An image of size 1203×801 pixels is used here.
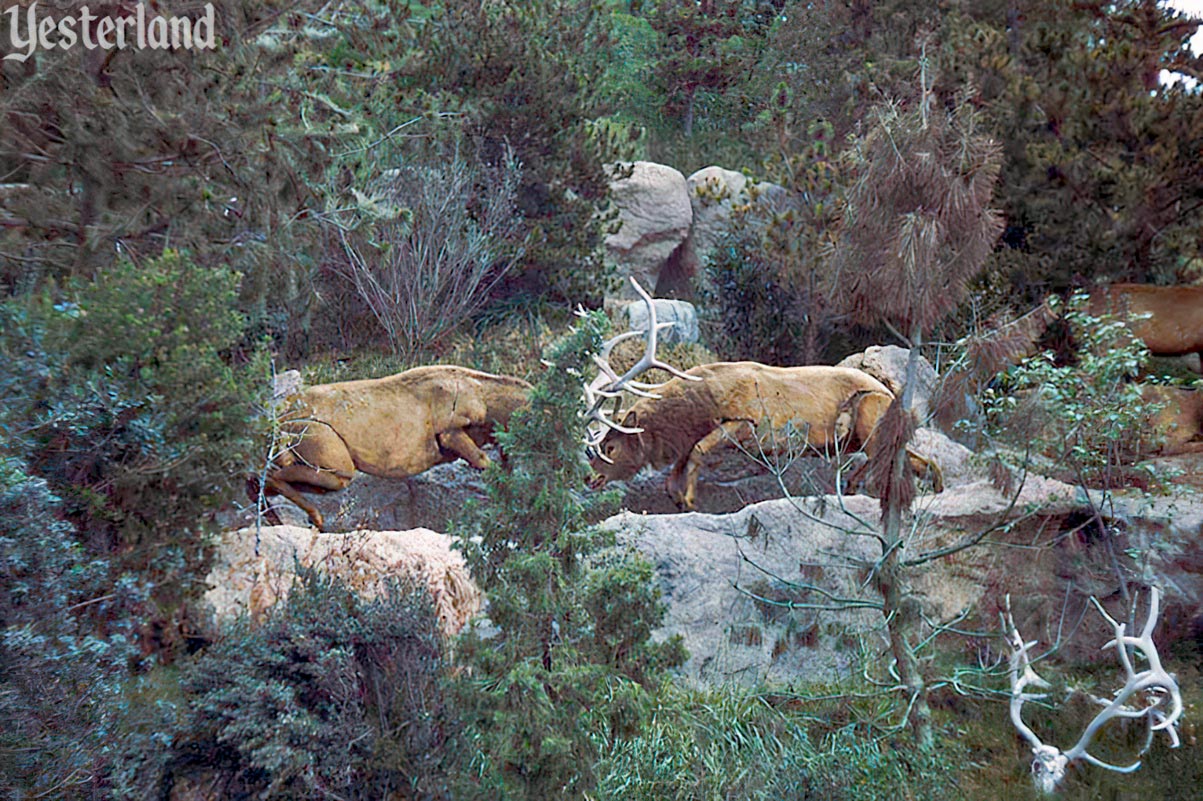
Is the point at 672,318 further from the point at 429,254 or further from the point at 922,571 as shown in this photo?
the point at 922,571

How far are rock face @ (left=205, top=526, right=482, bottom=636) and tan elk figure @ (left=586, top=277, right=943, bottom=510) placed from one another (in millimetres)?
2029

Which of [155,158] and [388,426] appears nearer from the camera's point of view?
[155,158]

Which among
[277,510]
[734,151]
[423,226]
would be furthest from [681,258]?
[277,510]

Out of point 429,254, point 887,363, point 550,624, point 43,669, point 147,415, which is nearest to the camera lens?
point 43,669

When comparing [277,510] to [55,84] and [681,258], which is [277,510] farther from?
Result: [681,258]

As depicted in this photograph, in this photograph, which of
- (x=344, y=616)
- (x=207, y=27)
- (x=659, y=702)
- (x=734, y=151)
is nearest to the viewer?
(x=659, y=702)

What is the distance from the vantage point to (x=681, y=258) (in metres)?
16.9

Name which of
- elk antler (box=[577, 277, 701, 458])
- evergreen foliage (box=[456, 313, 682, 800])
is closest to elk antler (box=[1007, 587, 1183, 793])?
evergreen foliage (box=[456, 313, 682, 800])

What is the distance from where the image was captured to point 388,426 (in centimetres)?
745

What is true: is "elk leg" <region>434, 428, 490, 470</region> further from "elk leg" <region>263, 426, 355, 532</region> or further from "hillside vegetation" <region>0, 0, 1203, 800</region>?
"hillside vegetation" <region>0, 0, 1203, 800</region>

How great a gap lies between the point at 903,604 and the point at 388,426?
4.15 m

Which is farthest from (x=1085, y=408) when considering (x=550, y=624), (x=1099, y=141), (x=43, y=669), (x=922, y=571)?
(x=43, y=669)

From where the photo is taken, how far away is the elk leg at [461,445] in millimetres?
7703

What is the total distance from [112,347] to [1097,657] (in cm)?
615
